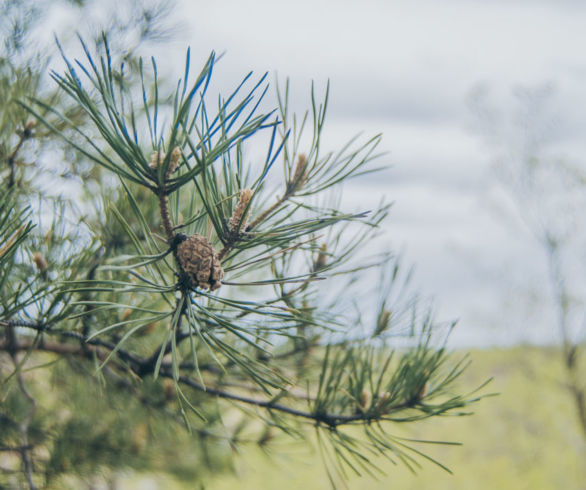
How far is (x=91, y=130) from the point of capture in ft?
1.78

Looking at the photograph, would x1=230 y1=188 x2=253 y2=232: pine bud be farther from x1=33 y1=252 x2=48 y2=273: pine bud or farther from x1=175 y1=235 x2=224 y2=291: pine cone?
x1=33 y1=252 x2=48 y2=273: pine bud

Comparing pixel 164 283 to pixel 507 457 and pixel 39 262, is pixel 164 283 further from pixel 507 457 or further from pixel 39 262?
pixel 507 457

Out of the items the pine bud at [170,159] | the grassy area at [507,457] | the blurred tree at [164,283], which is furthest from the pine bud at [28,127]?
the grassy area at [507,457]

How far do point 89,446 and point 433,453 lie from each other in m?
3.40

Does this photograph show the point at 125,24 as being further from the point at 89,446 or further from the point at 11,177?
the point at 89,446

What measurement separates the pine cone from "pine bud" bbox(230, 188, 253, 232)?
21 mm

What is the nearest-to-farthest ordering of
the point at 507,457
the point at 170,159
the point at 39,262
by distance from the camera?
the point at 170,159 < the point at 39,262 < the point at 507,457

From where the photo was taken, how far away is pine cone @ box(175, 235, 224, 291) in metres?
0.25

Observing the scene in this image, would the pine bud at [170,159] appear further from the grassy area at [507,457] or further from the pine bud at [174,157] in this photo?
the grassy area at [507,457]

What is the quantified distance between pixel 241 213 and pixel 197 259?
36mm

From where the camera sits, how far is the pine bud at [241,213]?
0.26m

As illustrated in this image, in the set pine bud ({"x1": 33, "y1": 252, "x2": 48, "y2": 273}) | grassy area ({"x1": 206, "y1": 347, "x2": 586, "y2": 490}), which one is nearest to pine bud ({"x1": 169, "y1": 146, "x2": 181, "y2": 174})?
pine bud ({"x1": 33, "y1": 252, "x2": 48, "y2": 273})

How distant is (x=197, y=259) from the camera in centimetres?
25

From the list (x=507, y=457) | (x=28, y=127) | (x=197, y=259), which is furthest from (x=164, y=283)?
(x=507, y=457)
